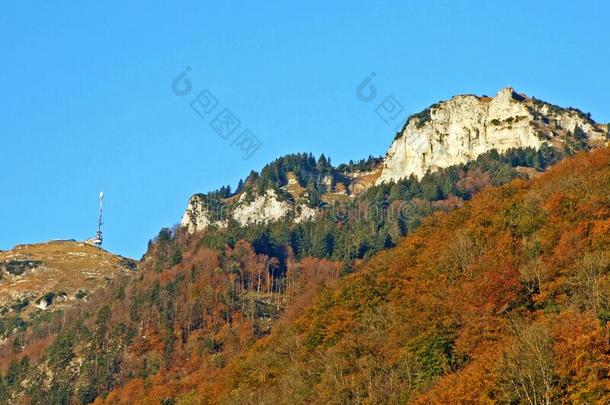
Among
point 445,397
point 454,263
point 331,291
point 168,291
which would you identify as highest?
point 168,291

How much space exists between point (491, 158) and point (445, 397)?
453ft

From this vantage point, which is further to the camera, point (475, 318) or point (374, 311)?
point (374, 311)

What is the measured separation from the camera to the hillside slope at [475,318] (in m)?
60.8

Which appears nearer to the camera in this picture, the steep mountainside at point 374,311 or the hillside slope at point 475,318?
the hillside slope at point 475,318

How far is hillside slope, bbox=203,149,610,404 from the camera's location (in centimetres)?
6081

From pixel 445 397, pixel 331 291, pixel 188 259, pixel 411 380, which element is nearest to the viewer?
pixel 445 397

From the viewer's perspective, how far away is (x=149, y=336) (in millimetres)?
150500

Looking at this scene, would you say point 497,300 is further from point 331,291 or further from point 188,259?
point 188,259

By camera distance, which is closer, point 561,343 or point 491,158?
point 561,343

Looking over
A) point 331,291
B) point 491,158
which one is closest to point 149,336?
point 331,291

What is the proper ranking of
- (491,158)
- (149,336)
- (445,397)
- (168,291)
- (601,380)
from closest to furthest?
(601,380), (445,397), (149,336), (168,291), (491,158)

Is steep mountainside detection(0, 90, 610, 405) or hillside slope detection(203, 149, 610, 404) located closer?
hillside slope detection(203, 149, 610, 404)

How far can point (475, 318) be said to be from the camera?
7612 cm

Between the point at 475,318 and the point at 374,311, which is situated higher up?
the point at 374,311
